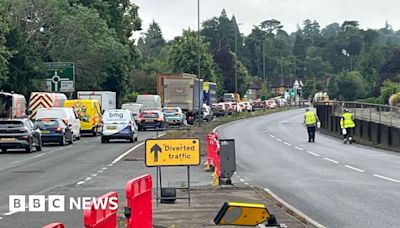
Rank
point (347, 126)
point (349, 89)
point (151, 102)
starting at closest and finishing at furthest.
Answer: point (347, 126)
point (151, 102)
point (349, 89)

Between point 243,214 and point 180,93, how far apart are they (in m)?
59.9

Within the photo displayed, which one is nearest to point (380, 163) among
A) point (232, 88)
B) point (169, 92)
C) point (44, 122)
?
point (44, 122)

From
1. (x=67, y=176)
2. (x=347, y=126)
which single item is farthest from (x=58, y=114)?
(x=67, y=176)

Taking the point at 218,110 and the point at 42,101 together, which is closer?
the point at 42,101

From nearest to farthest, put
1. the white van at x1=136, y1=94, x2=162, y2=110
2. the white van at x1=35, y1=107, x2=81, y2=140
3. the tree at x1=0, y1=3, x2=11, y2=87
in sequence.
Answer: the white van at x1=35, y1=107, x2=81, y2=140 < the tree at x1=0, y1=3, x2=11, y2=87 < the white van at x1=136, y1=94, x2=162, y2=110

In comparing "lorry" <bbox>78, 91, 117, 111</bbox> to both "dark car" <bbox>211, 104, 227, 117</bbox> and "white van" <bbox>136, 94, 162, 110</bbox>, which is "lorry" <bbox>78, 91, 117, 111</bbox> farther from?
"dark car" <bbox>211, 104, 227, 117</bbox>

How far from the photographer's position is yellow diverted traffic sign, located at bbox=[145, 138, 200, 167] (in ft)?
53.3

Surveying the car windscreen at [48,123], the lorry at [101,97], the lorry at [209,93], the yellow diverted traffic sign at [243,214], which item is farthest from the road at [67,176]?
the lorry at [209,93]

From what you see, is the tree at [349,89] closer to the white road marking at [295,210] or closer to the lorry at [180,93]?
the lorry at [180,93]

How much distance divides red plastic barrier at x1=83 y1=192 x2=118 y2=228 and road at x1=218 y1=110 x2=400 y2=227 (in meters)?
6.48

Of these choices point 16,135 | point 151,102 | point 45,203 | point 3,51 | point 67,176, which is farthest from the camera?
point 151,102

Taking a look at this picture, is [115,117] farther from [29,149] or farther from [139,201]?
[139,201]

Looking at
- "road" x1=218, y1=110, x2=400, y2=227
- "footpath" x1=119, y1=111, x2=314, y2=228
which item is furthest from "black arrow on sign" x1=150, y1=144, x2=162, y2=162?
"road" x1=218, y1=110, x2=400, y2=227

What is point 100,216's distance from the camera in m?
7.12
